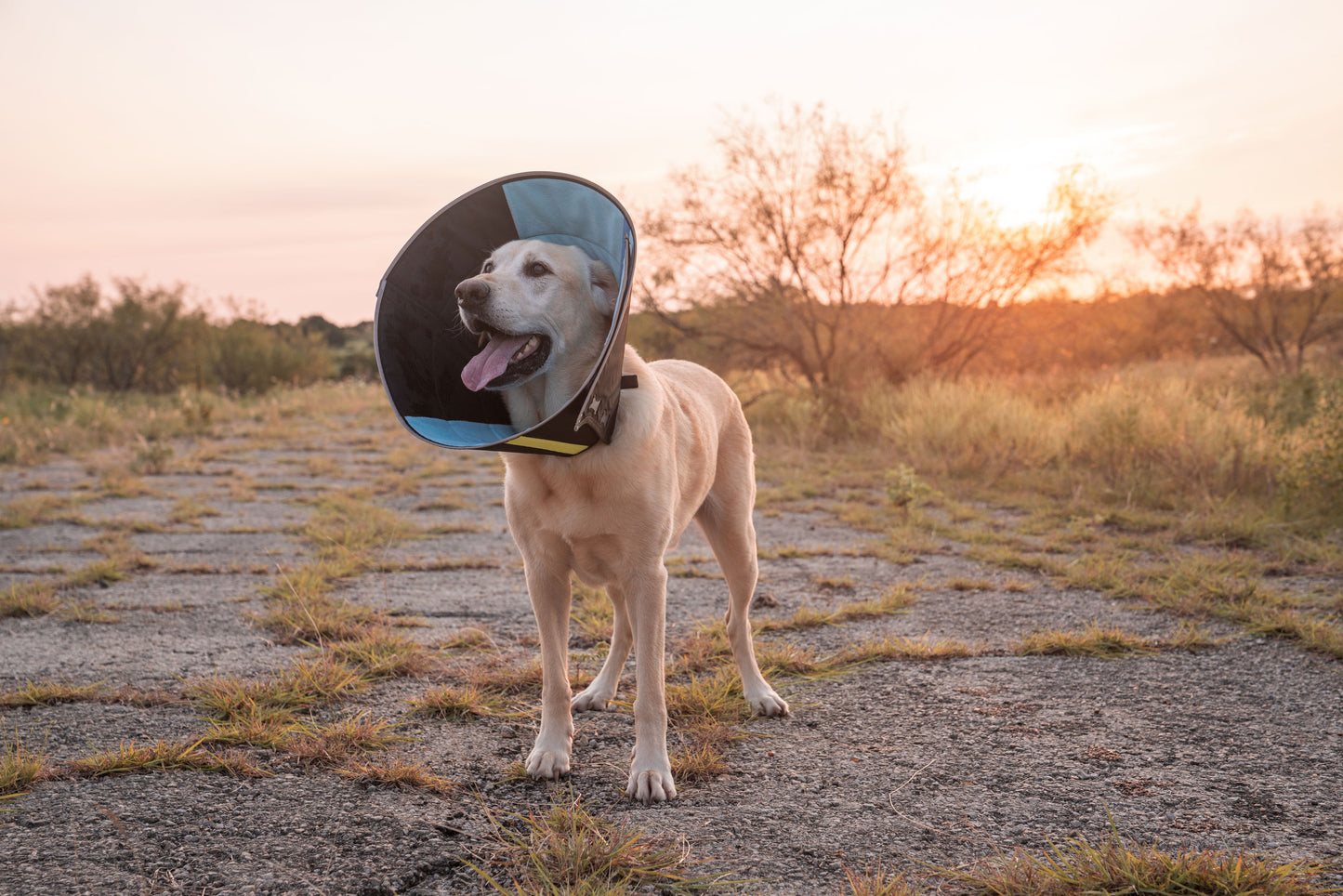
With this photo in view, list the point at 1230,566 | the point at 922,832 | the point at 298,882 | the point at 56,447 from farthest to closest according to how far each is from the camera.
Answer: the point at 56,447
the point at 1230,566
the point at 922,832
the point at 298,882

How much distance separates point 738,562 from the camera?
10.7ft

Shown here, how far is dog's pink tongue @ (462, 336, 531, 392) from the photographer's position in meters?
2.28

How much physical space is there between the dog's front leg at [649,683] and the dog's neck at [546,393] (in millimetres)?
578

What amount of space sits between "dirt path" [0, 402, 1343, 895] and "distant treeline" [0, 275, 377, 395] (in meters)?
22.1

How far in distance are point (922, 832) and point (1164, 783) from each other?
2.69ft

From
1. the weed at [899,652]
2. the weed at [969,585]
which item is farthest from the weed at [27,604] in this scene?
the weed at [969,585]

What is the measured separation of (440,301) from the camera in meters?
2.55

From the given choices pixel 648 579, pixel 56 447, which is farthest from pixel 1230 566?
pixel 56 447

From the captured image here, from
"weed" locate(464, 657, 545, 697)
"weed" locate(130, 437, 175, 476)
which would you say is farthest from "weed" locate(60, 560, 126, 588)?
"weed" locate(130, 437, 175, 476)

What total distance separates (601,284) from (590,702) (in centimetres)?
162

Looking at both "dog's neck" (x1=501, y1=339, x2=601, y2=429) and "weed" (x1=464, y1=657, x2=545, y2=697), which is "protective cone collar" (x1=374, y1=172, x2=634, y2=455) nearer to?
"dog's neck" (x1=501, y1=339, x2=601, y2=429)

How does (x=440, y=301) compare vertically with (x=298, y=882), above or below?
above

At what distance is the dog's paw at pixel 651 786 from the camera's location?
247cm

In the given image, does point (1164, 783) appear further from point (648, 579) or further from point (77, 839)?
point (77, 839)
